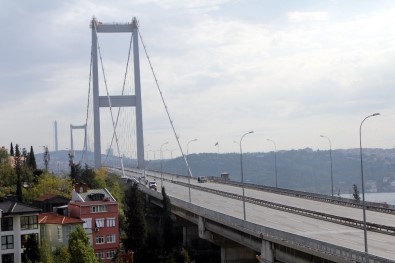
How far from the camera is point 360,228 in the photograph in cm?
4312

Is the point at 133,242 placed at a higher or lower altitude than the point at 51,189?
lower

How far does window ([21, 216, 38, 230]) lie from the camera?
54537mm

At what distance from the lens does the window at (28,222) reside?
179 ft

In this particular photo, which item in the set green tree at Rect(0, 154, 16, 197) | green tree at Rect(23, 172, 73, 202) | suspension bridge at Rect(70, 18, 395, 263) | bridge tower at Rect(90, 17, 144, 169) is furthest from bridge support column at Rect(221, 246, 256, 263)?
bridge tower at Rect(90, 17, 144, 169)

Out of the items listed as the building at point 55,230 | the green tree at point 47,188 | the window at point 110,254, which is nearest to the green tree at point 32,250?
the building at point 55,230

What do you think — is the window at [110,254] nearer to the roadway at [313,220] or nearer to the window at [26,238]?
the window at [26,238]

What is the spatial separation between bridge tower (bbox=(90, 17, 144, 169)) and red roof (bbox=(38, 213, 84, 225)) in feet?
177

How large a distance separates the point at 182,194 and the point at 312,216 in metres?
34.8

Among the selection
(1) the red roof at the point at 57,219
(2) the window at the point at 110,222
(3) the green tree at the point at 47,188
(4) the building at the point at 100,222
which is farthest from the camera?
(3) the green tree at the point at 47,188

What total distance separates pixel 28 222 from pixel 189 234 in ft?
74.9

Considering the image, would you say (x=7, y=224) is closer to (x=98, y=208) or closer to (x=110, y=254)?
(x=98, y=208)

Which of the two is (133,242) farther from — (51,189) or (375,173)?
(375,173)

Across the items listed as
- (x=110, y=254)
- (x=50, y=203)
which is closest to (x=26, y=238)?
(x=110, y=254)

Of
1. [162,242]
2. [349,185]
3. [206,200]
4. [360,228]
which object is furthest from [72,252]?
[349,185]
